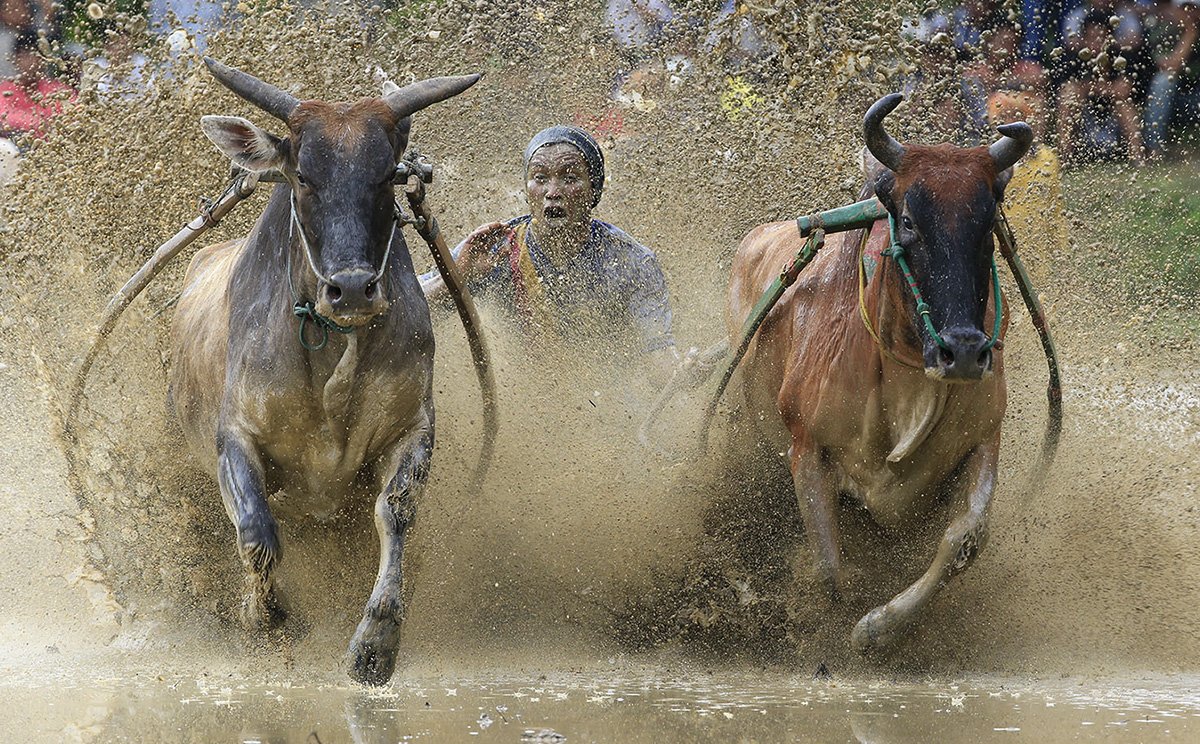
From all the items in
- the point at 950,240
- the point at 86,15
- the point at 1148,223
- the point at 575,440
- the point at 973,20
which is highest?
the point at 86,15

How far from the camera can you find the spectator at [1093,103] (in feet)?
29.1

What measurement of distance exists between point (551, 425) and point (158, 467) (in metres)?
1.40

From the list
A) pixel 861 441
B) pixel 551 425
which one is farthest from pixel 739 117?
pixel 861 441

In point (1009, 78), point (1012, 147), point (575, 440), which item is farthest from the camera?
point (1009, 78)

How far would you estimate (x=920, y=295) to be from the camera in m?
5.36

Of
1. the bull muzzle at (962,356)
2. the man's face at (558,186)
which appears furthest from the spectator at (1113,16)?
the bull muzzle at (962,356)

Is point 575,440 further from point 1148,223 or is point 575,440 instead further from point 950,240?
point 1148,223

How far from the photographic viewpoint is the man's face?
7188mm

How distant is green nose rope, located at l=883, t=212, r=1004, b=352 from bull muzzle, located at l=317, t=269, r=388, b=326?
150 cm

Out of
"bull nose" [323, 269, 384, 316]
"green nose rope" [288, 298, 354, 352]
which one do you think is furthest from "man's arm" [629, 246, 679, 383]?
"bull nose" [323, 269, 384, 316]

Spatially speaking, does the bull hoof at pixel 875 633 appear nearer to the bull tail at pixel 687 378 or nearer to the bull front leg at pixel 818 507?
the bull front leg at pixel 818 507

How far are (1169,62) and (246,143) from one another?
6.52 m

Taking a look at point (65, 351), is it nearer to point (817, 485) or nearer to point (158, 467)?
point (158, 467)

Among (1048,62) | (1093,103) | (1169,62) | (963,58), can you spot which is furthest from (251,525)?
(1169,62)
